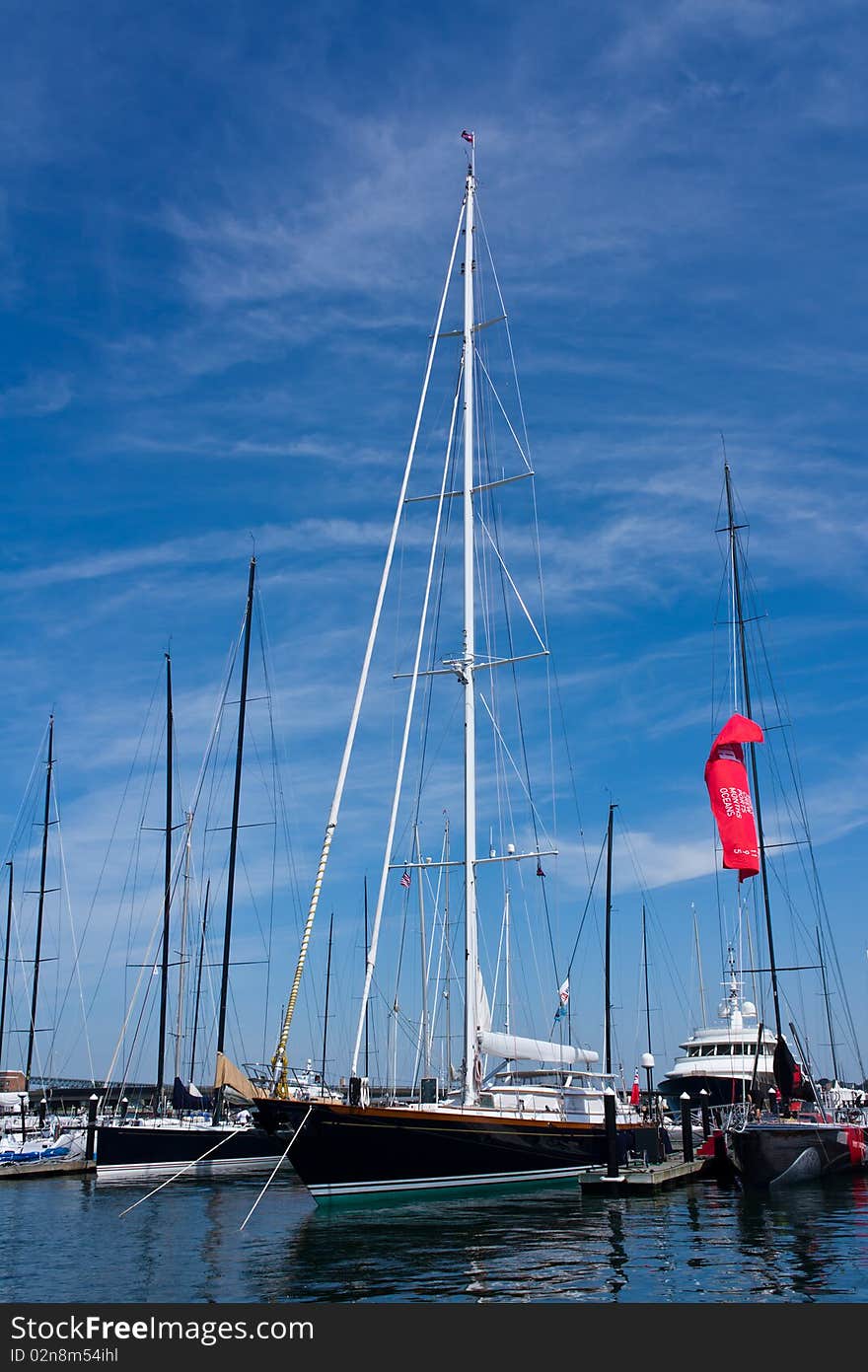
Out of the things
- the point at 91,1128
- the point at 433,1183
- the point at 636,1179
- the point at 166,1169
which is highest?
the point at 91,1128

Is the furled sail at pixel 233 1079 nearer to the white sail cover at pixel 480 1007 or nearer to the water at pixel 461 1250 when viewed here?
the water at pixel 461 1250

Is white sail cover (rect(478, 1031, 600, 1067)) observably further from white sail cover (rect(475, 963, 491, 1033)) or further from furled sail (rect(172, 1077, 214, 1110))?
furled sail (rect(172, 1077, 214, 1110))

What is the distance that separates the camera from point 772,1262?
63.1 feet

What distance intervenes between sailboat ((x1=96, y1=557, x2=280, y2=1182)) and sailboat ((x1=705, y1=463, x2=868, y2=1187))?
15.4 meters

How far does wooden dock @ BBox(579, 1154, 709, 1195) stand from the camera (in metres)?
29.6

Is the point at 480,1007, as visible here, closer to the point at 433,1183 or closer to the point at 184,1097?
the point at 433,1183

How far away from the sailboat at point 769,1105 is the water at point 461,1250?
0.89 meters

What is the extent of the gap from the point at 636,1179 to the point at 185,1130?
1883 cm

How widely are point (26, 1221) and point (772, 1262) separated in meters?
19.2

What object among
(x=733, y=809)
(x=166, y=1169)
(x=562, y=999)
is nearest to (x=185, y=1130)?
(x=166, y=1169)

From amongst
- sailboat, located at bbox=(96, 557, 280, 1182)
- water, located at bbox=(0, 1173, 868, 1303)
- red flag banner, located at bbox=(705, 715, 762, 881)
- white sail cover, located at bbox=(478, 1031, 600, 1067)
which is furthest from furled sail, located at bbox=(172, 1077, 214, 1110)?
red flag banner, located at bbox=(705, 715, 762, 881)

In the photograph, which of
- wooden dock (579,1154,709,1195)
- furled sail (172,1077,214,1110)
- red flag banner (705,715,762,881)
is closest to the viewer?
wooden dock (579,1154,709,1195)

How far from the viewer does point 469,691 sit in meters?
33.5
